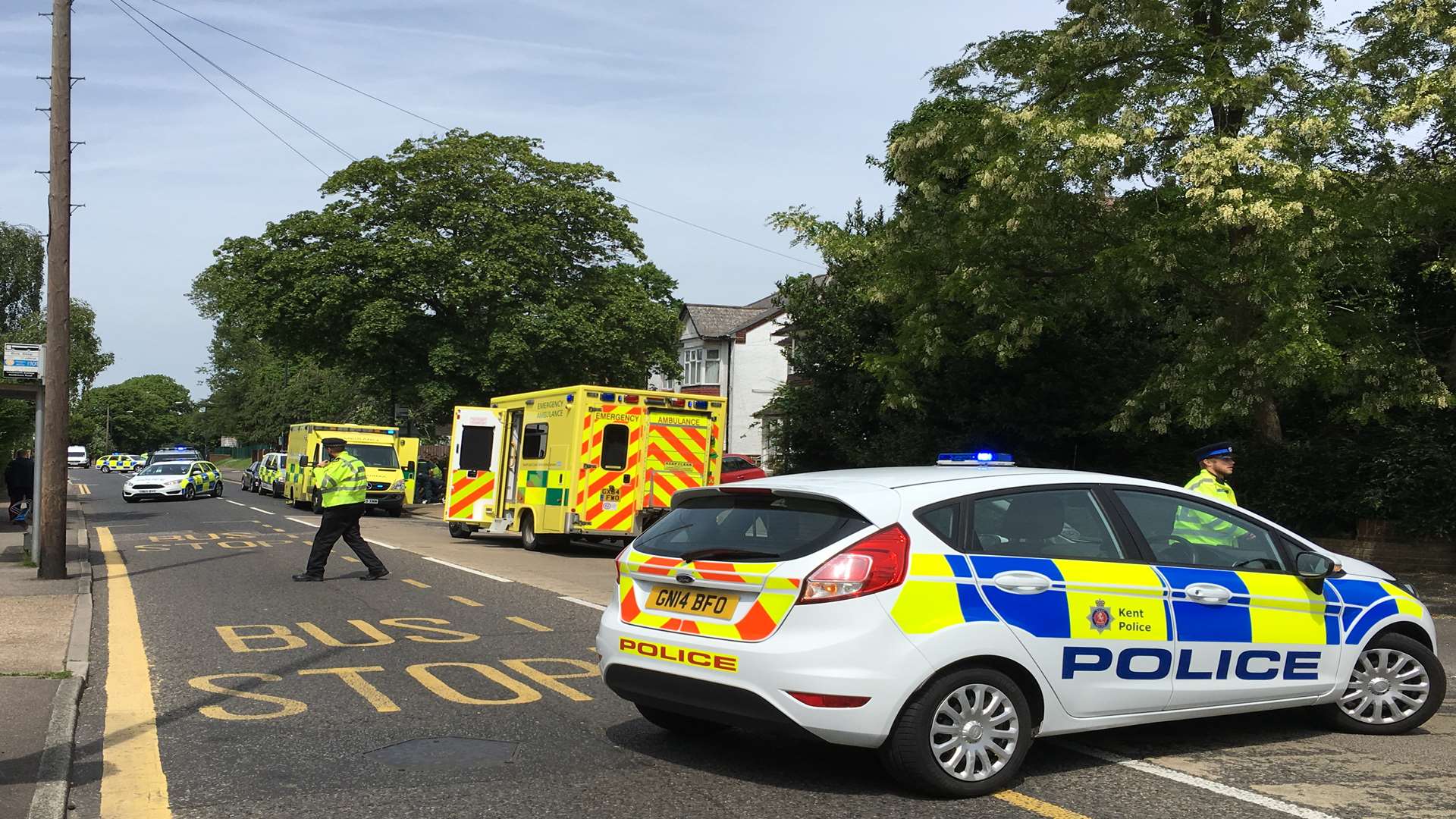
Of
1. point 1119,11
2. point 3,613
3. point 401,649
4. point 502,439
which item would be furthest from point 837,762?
point 502,439

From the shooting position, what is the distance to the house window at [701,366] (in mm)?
60125

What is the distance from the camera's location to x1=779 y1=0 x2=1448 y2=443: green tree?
45.7 feet

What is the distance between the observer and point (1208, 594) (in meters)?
A: 5.99

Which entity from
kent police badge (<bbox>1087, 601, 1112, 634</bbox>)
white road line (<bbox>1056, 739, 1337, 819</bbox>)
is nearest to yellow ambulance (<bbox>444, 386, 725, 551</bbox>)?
white road line (<bbox>1056, 739, 1337, 819</bbox>)

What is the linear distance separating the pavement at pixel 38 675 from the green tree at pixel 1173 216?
34.8 ft

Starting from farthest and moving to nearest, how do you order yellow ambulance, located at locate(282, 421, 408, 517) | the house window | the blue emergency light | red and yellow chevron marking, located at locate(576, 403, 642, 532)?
the house window
yellow ambulance, located at locate(282, 421, 408, 517)
red and yellow chevron marking, located at locate(576, 403, 642, 532)
the blue emergency light

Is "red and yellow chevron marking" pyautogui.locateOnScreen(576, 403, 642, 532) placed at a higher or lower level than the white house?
lower

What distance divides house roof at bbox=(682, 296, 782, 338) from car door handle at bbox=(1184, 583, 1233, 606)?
52.0 m

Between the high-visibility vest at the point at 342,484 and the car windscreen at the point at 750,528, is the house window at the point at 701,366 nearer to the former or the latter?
the high-visibility vest at the point at 342,484

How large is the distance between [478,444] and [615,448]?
3795 mm

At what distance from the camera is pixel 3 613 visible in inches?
430

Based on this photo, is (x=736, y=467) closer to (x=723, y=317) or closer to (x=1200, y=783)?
(x=723, y=317)

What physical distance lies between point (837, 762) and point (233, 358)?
343 feet

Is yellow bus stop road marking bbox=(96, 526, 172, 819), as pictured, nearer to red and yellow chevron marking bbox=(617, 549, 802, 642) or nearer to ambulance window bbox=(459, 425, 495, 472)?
red and yellow chevron marking bbox=(617, 549, 802, 642)
